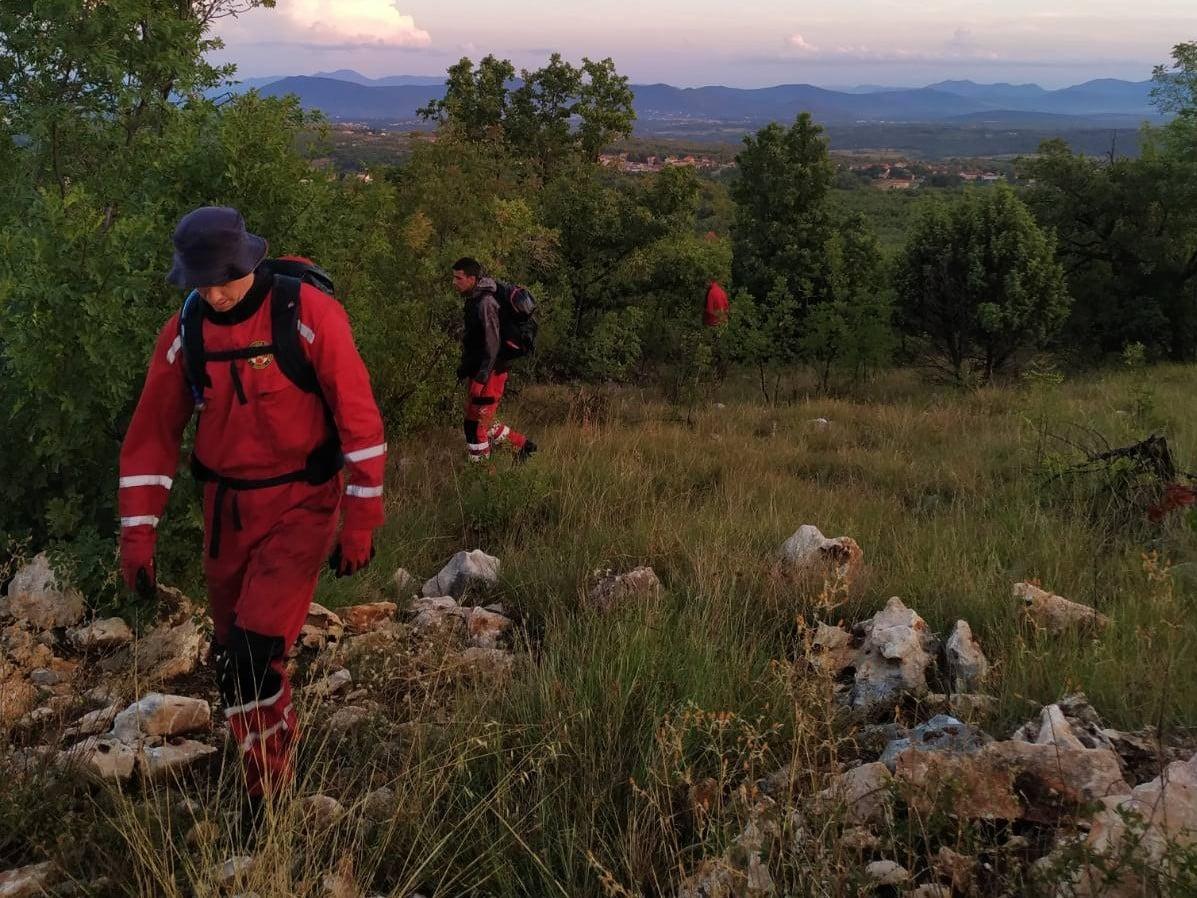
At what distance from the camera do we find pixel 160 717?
3107mm

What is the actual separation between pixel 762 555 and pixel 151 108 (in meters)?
4.60

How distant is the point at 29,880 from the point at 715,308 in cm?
1184

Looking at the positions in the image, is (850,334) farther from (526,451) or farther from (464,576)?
(464,576)

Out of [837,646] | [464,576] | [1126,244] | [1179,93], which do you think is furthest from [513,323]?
[1179,93]

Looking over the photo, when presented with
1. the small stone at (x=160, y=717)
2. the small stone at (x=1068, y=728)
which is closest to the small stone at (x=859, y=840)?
the small stone at (x=1068, y=728)

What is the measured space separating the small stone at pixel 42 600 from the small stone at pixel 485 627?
5.65 ft

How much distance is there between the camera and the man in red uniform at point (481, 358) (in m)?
7.00

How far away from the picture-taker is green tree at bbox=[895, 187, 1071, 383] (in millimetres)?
12656

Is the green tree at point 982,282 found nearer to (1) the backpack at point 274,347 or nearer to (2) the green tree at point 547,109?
(2) the green tree at point 547,109

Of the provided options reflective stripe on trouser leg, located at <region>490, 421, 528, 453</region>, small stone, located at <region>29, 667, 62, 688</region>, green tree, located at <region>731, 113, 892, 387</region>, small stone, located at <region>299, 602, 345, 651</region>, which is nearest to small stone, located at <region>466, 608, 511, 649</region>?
small stone, located at <region>299, 602, 345, 651</region>

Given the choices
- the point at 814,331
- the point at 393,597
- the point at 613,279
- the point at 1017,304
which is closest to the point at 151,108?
the point at 393,597

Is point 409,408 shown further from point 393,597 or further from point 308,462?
point 308,462

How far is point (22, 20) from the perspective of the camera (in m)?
5.05

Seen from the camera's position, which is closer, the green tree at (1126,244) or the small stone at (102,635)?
the small stone at (102,635)
